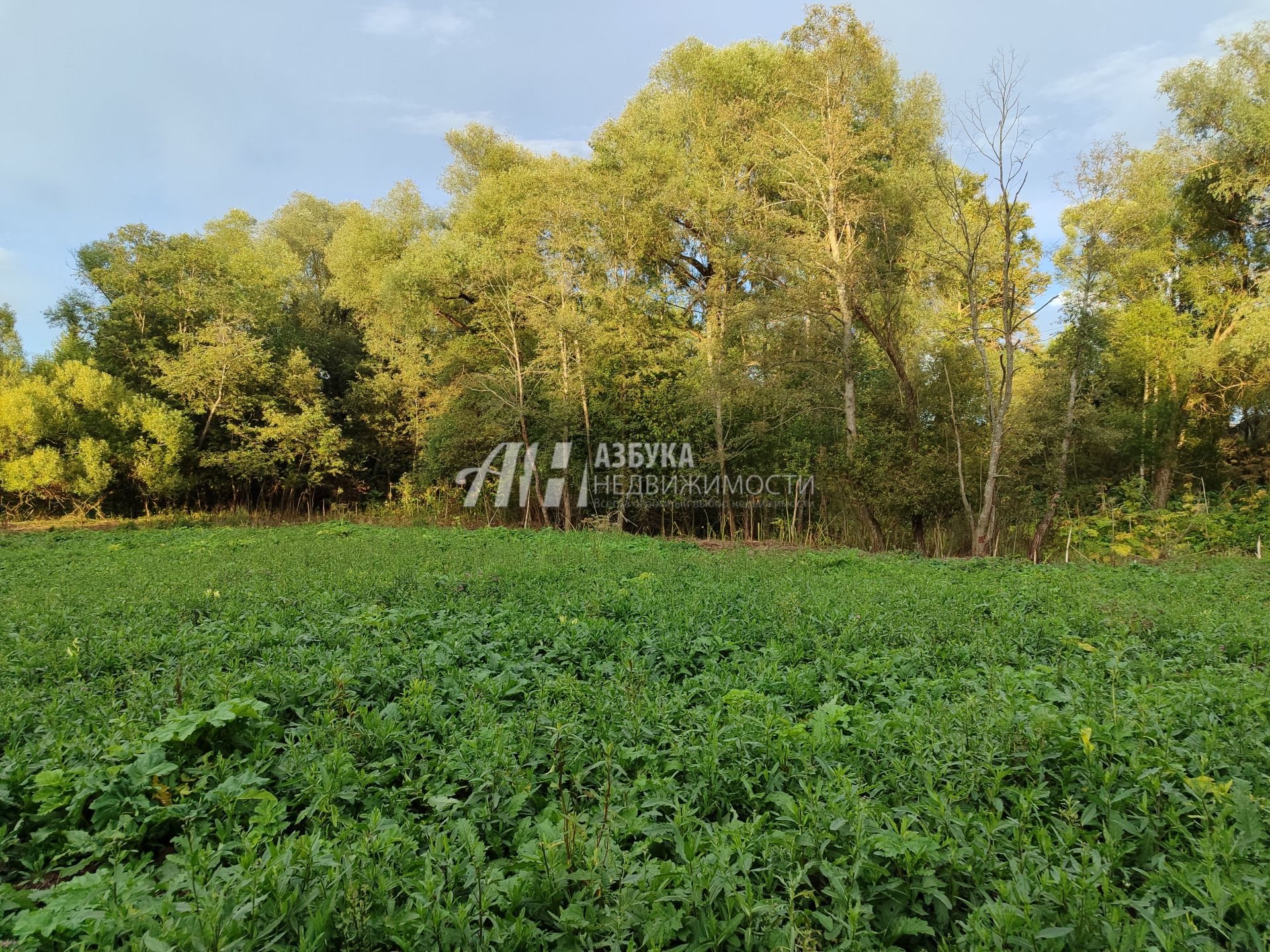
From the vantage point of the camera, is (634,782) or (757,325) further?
(757,325)

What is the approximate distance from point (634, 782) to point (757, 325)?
11453 mm

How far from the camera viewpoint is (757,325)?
1230cm

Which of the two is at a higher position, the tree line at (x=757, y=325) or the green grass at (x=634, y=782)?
the tree line at (x=757, y=325)

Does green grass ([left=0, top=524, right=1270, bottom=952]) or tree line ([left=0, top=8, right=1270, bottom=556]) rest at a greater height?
tree line ([left=0, top=8, right=1270, bottom=556])

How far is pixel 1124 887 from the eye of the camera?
1569 millimetres

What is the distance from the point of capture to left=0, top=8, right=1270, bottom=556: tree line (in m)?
11.4

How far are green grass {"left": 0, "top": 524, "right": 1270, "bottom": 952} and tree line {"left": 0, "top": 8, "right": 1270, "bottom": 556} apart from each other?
28.1 ft

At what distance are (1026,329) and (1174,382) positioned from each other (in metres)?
4.24

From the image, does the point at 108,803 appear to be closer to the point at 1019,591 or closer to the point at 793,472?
the point at 1019,591

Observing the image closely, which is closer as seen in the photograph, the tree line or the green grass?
the green grass

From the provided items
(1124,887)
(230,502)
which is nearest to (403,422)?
(230,502)

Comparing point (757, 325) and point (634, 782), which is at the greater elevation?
point (757, 325)

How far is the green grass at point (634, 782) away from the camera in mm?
1390

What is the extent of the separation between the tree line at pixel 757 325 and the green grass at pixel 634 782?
28.1 ft
